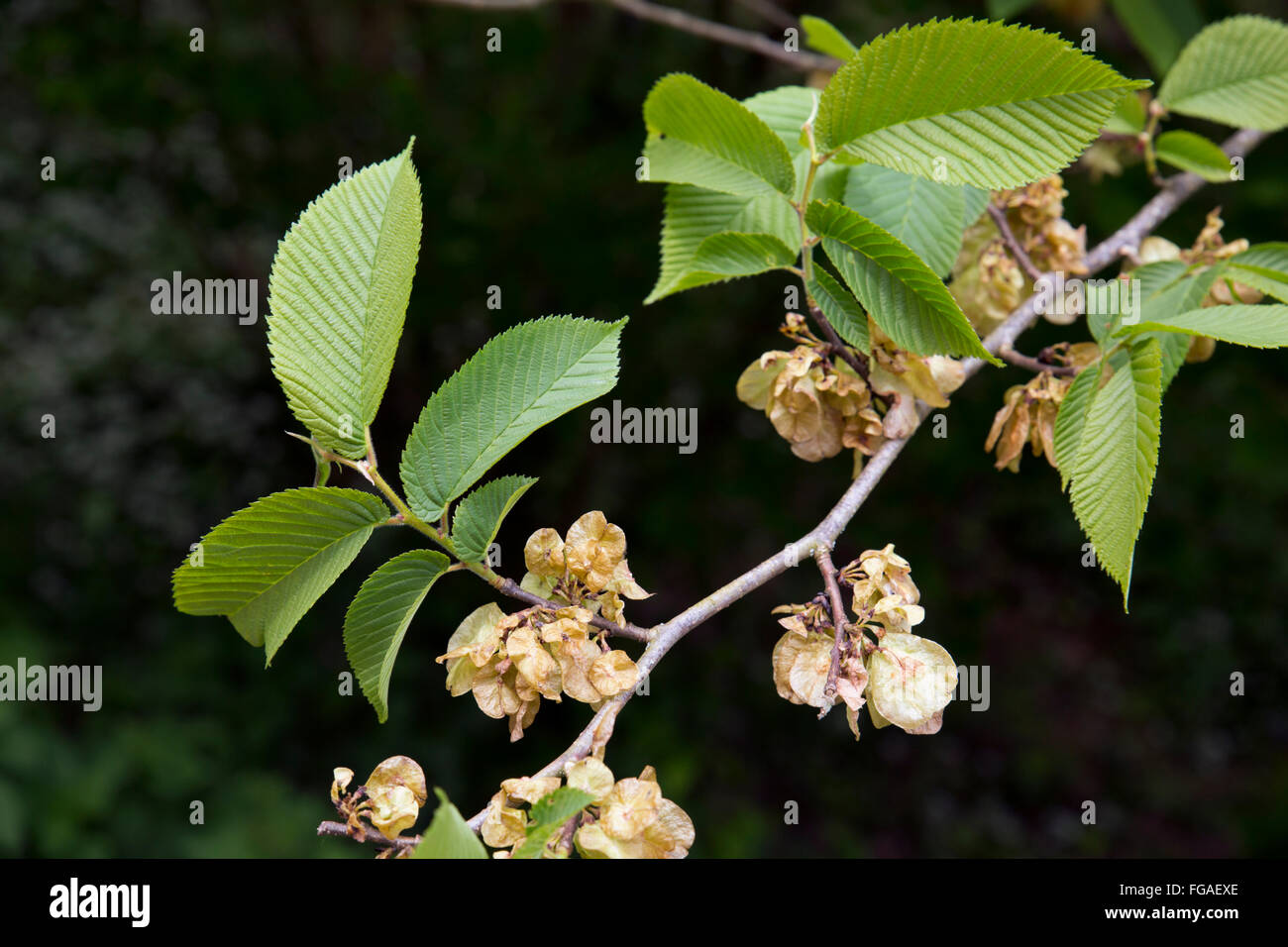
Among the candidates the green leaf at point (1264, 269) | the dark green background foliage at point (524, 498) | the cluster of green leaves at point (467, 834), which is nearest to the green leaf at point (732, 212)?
the green leaf at point (1264, 269)

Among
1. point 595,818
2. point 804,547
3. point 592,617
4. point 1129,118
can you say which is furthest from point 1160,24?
point 595,818

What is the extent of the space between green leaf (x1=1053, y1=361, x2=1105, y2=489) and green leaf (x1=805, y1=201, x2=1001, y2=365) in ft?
0.40

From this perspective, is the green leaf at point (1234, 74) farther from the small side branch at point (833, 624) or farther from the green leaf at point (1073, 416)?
the small side branch at point (833, 624)

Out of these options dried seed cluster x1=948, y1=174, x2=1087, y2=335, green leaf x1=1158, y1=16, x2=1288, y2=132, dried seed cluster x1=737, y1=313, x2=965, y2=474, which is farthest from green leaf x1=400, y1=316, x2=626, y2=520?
green leaf x1=1158, y1=16, x2=1288, y2=132

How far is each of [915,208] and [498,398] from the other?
424mm

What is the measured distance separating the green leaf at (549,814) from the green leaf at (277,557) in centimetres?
21

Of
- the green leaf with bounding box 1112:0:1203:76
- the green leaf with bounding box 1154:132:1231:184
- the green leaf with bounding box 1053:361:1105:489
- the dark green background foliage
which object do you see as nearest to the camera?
the green leaf with bounding box 1053:361:1105:489

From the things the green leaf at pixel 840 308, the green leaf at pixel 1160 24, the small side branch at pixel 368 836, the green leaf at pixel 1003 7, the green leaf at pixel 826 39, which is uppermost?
the green leaf at pixel 1003 7

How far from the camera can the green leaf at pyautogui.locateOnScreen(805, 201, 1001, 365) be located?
69 cm

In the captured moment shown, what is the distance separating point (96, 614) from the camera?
10.2 ft

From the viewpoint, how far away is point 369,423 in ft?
2.17

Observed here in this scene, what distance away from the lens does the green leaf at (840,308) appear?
77 cm

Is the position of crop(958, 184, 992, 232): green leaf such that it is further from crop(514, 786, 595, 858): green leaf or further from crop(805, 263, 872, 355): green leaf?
crop(514, 786, 595, 858): green leaf
